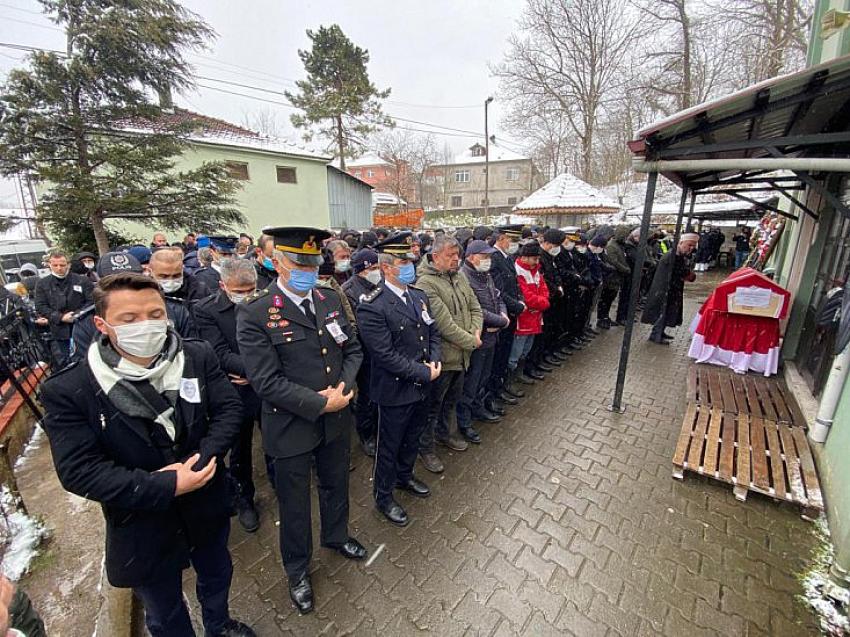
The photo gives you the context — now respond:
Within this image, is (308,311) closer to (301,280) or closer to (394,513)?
(301,280)

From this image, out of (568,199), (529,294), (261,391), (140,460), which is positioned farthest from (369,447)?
(568,199)

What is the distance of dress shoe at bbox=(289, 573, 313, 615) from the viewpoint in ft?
7.37

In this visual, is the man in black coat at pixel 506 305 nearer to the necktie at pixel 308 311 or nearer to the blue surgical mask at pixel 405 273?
the blue surgical mask at pixel 405 273

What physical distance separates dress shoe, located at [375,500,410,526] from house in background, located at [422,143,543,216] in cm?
4584

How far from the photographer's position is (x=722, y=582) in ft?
7.86

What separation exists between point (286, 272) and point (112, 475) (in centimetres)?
119

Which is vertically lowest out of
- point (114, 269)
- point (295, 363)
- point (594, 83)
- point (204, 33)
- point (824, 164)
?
point (295, 363)

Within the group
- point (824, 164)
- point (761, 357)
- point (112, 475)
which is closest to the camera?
point (112, 475)

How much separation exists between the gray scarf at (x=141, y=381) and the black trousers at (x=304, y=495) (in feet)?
2.57

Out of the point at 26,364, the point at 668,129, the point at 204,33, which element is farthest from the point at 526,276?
the point at 204,33

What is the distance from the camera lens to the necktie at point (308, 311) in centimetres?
219

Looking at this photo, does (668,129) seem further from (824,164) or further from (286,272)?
(286,272)

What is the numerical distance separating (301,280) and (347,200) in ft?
68.3

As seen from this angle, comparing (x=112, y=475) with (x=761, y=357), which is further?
(x=761, y=357)
